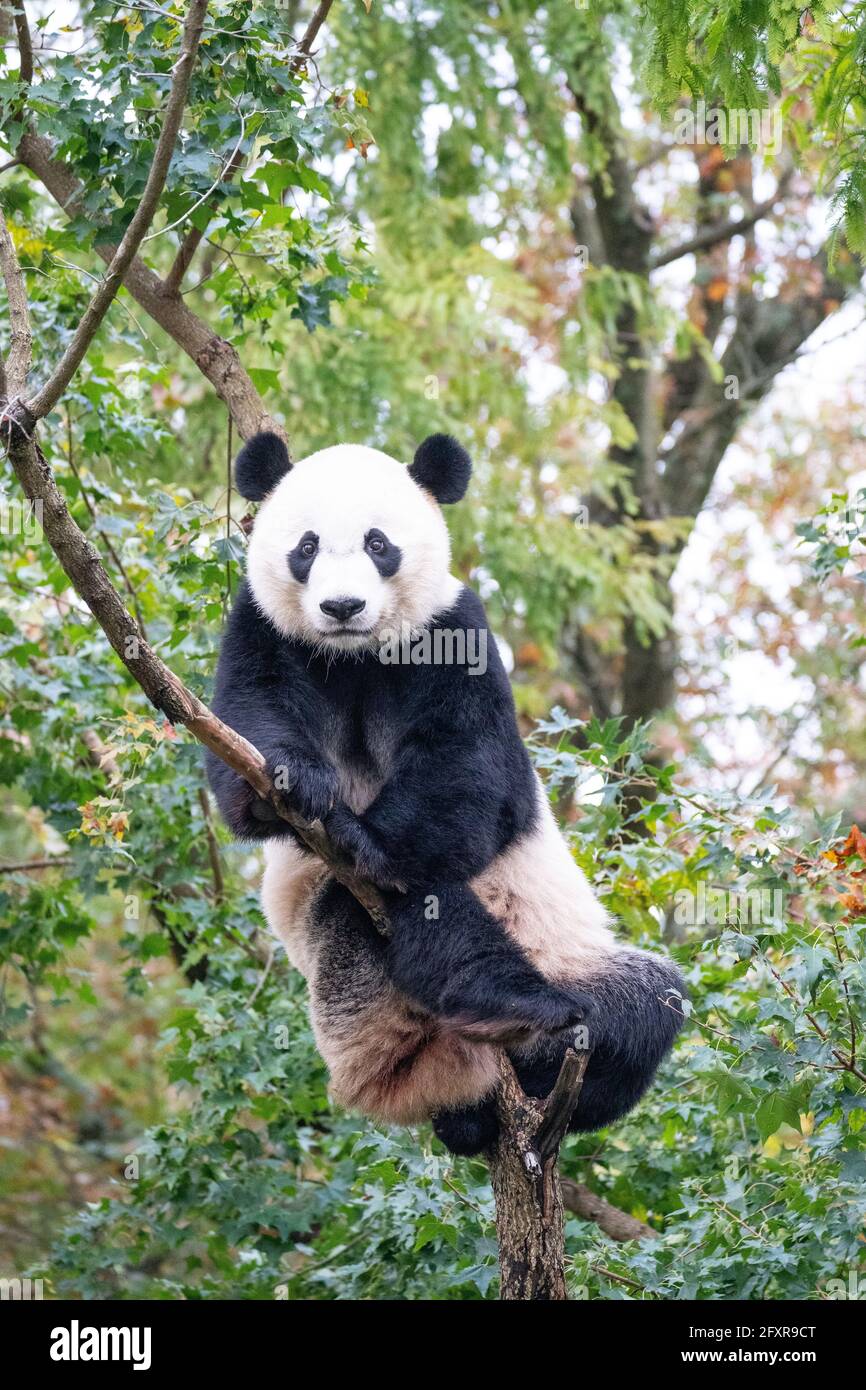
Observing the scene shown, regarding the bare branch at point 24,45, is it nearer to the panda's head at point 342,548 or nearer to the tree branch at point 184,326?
the tree branch at point 184,326

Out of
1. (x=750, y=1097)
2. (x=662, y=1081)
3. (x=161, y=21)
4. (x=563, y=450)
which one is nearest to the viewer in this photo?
(x=750, y=1097)

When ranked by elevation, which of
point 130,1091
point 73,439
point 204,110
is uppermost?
point 204,110

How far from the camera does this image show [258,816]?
427 centimetres

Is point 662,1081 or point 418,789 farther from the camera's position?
point 662,1081

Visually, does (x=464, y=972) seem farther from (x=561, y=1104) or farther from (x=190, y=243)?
(x=190, y=243)

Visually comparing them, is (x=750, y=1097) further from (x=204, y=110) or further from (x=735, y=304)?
(x=735, y=304)

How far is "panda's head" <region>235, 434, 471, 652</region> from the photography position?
4.42 m

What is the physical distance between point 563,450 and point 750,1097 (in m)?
8.52

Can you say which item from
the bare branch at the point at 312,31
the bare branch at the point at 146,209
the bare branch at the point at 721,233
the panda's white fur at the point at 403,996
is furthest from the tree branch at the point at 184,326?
the bare branch at the point at 721,233

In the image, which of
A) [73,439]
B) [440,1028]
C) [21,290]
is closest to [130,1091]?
[73,439]

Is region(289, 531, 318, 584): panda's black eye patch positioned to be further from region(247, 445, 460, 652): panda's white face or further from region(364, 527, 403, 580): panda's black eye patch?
region(364, 527, 403, 580): panda's black eye patch

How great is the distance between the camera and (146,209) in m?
3.82

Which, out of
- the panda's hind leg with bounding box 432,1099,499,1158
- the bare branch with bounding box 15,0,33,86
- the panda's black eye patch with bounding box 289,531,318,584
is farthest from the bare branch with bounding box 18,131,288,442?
the panda's hind leg with bounding box 432,1099,499,1158

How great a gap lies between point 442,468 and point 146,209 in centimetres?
162
